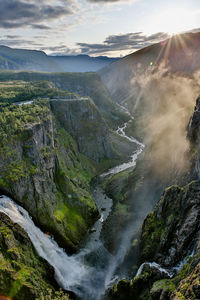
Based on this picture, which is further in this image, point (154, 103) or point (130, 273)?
point (154, 103)

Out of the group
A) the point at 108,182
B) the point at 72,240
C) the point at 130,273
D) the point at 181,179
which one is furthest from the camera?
the point at 108,182

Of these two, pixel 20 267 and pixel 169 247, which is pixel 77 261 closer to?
pixel 20 267

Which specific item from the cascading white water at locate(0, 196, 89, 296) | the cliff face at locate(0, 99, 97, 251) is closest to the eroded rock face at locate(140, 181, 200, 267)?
the cascading white water at locate(0, 196, 89, 296)

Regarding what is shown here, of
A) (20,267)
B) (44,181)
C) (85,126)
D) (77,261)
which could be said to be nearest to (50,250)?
(77,261)

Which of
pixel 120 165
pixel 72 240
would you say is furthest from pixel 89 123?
pixel 72 240

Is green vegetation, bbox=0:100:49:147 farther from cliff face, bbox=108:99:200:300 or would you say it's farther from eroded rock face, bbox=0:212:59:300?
cliff face, bbox=108:99:200:300

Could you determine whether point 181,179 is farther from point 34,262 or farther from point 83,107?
point 83,107
